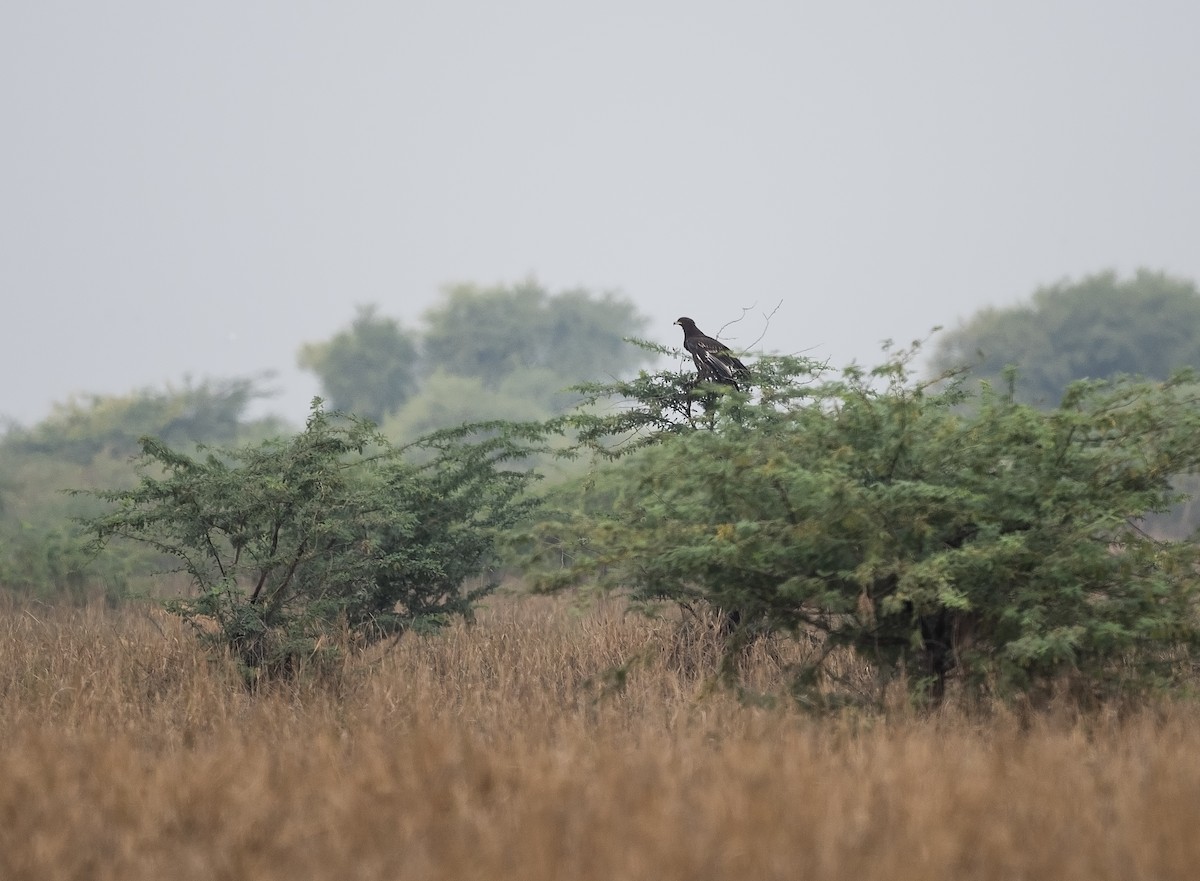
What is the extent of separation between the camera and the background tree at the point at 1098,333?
4866 cm

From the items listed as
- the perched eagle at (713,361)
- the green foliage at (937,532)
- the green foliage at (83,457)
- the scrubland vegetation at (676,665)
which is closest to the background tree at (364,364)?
the green foliage at (83,457)

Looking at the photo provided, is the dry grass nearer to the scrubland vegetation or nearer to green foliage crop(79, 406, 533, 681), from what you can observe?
the scrubland vegetation

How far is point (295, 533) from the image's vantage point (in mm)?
10375

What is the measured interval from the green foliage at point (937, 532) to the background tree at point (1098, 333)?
41.9 m

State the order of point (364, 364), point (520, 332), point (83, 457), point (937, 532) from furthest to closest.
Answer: point (520, 332), point (364, 364), point (83, 457), point (937, 532)

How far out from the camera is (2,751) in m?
6.55

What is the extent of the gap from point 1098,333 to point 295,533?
4412 cm

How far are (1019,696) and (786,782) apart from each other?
2817 mm

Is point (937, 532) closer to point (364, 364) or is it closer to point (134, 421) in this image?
point (134, 421)

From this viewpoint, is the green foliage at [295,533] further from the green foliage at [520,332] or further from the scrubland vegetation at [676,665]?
the green foliage at [520,332]

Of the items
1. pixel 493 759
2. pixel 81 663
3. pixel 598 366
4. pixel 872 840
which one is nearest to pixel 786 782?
pixel 872 840

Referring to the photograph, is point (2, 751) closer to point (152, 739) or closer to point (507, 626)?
point (152, 739)

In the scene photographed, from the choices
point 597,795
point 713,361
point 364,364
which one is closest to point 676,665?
point 713,361

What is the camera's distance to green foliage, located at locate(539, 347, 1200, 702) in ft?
23.4
